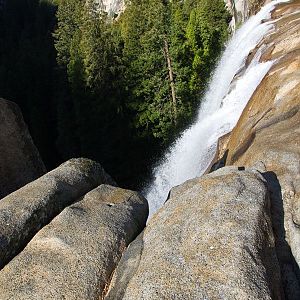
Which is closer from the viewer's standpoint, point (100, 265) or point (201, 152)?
point (100, 265)

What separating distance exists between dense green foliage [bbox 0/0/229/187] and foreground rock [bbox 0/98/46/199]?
22.2m

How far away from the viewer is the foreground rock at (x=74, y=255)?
7.02 metres

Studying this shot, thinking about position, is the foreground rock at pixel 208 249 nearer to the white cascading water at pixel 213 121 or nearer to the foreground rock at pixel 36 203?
the foreground rock at pixel 36 203

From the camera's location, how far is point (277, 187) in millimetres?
9695

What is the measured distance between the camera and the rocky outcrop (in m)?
8.48

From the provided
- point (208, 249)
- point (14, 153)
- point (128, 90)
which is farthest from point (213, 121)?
point (208, 249)

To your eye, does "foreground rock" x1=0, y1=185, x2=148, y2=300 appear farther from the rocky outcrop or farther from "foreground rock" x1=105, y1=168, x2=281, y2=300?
the rocky outcrop

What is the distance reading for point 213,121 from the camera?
2573cm

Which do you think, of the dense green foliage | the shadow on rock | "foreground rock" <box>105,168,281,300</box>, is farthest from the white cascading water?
"foreground rock" <box>105,168,281,300</box>

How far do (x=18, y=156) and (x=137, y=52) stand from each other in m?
30.5

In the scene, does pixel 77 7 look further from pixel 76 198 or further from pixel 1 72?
pixel 76 198

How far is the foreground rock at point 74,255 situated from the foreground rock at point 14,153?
583cm

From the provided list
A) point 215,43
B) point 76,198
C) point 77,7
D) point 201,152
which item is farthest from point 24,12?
point 76,198

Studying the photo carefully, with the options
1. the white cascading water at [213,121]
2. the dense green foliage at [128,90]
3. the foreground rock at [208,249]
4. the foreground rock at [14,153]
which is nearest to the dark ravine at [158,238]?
the foreground rock at [208,249]
